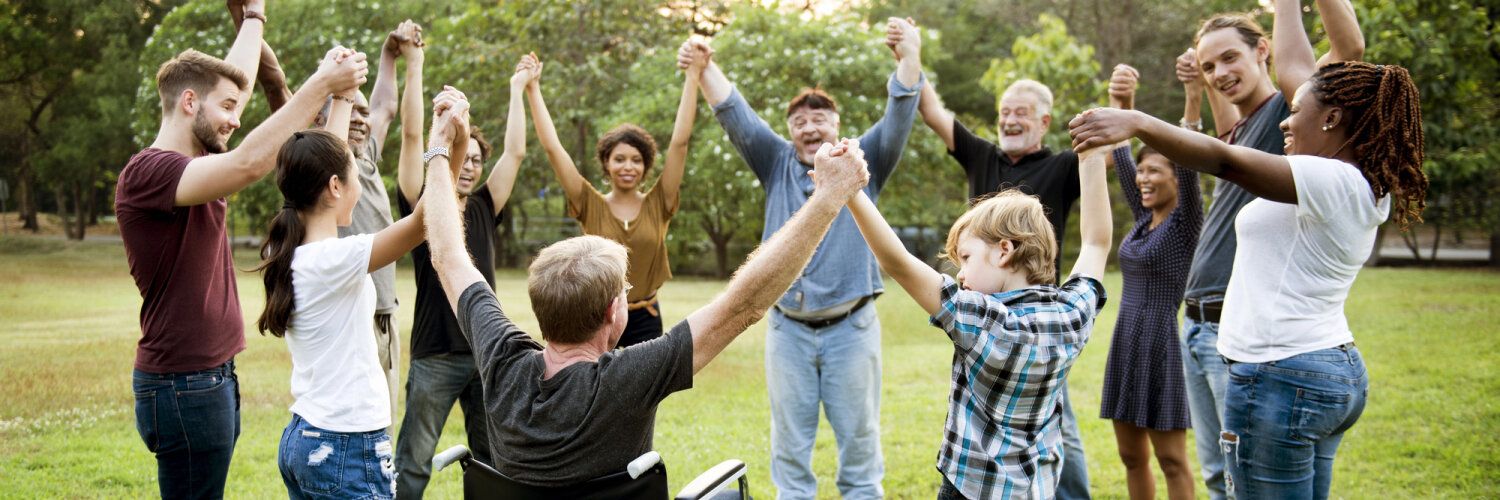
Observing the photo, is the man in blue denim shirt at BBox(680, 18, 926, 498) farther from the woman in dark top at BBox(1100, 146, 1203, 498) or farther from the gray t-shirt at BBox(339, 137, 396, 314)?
the gray t-shirt at BBox(339, 137, 396, 314)

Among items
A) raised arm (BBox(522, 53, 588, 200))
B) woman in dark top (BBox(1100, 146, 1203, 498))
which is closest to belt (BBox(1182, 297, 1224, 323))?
woman in dark top (BBox(1100, 146, 1203, 498))

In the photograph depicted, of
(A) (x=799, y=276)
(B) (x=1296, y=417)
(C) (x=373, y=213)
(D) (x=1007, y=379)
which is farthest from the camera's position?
(C) (x=373, y=213)

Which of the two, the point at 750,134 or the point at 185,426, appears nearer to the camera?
the point at 185,426

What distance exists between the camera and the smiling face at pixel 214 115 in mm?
2959

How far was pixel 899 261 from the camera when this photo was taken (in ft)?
8.13

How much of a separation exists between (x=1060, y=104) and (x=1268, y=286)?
13.0 m

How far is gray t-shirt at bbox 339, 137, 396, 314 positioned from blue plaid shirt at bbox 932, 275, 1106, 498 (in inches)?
102

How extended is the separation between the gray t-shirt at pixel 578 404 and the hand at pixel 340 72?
1.04 m

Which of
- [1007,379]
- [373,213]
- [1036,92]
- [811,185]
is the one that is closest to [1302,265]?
[1007,379]

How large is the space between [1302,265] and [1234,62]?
1223 millimetres

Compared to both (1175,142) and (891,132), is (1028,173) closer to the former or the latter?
(891,132)

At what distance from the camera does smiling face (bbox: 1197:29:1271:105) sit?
11.6 feet

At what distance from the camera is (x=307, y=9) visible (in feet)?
72.1

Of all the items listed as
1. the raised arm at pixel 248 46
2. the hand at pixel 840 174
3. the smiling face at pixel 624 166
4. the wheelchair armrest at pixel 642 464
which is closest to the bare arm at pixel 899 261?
the hand at pixel 840 174
